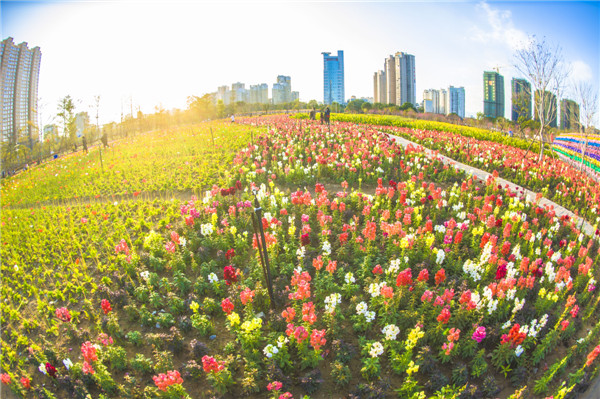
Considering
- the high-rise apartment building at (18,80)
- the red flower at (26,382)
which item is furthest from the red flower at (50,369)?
the high-rise apartment building at (18,80)

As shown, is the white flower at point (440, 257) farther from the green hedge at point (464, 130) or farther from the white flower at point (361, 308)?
the green hedge at point (464, 130)

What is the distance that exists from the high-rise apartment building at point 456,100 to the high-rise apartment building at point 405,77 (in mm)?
27716

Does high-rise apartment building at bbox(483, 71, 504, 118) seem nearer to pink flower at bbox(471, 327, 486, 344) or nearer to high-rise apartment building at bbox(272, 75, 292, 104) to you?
high-rise apartment building at bbox(272, 75, 292, 104)

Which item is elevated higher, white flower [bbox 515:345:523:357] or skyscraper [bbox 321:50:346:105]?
skyscraper [bbox 321:50:346:105]

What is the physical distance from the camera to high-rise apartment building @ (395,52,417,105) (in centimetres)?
6925

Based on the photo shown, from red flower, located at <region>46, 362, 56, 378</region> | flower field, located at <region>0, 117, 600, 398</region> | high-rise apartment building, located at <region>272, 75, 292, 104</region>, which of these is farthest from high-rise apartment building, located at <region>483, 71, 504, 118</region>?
red flower, located at <region>46, 362, 56, 378</region>

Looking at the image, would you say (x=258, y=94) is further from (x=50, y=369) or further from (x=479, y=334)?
(x=479, y=334)

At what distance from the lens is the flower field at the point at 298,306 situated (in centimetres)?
382

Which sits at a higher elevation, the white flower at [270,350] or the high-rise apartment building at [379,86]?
the high-rise apartment building at [379,86]

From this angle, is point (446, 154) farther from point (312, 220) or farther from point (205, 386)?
point (205, 386)

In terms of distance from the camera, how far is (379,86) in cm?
8619

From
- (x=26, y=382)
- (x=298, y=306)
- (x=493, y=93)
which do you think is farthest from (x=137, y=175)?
(x=493, y=93)

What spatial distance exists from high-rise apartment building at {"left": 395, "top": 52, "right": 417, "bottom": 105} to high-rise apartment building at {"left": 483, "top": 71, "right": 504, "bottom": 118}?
16301mm

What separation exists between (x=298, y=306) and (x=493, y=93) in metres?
63.7
